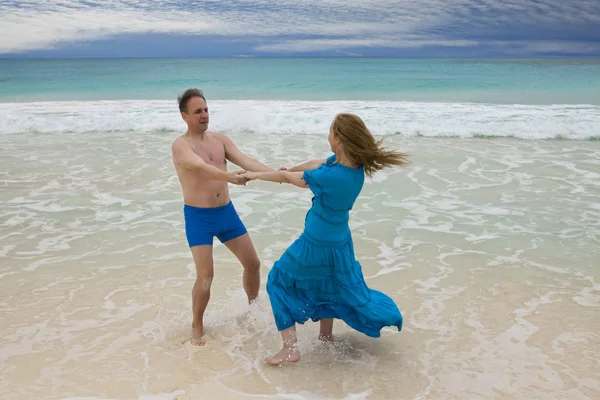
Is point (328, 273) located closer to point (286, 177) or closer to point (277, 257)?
point (286, 177)

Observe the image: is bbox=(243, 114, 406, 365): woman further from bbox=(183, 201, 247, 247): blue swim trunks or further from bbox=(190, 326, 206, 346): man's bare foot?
bbox=(190, 326, 206, 346): man's bare foot

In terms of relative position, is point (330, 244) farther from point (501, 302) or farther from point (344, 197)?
point (501, 302)

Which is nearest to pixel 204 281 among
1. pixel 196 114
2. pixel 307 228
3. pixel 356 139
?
pixel 307 228

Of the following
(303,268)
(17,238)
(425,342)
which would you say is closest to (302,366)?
(303,268)

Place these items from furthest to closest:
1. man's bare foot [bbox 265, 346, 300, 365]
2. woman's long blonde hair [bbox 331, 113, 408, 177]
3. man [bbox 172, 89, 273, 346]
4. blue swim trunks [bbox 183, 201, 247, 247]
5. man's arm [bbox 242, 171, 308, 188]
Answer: blue swim trunks [bbox 183, 201, 247, 247] < man [bbox 172, 89, 273, 346] < man's bare foot [bbox 265, 346, 300, 365] < man's arm [bbox 242, 171, 308, 188] < woman's long blonde hair [bbox 331, 113, 408, 177]

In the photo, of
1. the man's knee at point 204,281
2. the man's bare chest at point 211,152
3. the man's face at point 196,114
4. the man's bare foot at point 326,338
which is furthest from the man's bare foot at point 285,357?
the man's face at point 196,114

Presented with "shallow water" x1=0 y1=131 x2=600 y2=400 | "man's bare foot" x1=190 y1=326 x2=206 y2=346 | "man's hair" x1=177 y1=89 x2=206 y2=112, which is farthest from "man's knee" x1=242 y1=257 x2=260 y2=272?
"man's hair" x1=177 y1=89 x2=206 y2=112

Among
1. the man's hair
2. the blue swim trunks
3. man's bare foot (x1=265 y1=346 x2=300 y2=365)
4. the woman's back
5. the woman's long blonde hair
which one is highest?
the man's hair

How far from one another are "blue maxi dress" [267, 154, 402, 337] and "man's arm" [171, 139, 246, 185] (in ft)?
1.84

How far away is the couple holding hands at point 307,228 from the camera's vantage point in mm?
3686

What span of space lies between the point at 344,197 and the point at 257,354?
4.33 feet

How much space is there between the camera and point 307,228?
3879 mm

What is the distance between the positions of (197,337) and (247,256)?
0.69 meters

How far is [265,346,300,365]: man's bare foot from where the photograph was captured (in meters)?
3.95
